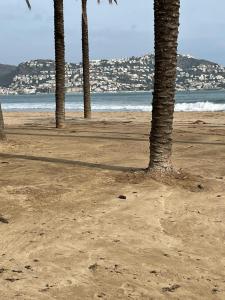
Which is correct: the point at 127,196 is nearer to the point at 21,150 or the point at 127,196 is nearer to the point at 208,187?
the point at 208,187

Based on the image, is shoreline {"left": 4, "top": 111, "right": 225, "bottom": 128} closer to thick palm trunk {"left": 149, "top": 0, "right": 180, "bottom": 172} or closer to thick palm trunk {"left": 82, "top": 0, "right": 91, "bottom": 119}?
thick palm trunk {"left": 82, "top": 0, "right": 91, "bottom": 119}

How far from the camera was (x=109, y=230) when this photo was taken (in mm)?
5570

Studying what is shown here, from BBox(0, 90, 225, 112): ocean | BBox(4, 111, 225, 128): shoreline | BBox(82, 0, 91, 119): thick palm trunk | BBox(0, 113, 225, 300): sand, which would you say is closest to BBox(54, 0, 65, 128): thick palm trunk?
BBox(4, 111, 225, 128): shoreline


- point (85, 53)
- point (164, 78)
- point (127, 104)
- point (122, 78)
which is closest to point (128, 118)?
point (85, 53)

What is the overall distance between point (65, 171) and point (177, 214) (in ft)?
9.70

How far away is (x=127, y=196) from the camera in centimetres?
692

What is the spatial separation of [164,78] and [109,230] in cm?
307

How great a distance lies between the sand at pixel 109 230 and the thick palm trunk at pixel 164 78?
1.58ft

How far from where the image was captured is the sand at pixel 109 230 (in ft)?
13.9

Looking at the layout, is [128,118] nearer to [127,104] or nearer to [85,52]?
[85,52]

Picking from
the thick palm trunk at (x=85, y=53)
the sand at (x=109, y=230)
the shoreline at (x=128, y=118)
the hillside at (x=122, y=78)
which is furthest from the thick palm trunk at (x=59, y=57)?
the hillside at (x=122, y=78)

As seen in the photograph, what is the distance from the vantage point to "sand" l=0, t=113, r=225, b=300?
4246 millimetres

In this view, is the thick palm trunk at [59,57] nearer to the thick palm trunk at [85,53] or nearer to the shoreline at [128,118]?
the shoreline at [128,118]

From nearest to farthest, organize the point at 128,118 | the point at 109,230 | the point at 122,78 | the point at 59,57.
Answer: the point at 109,230
the point at 59,57
the point at 128,118
the point at 122,78
